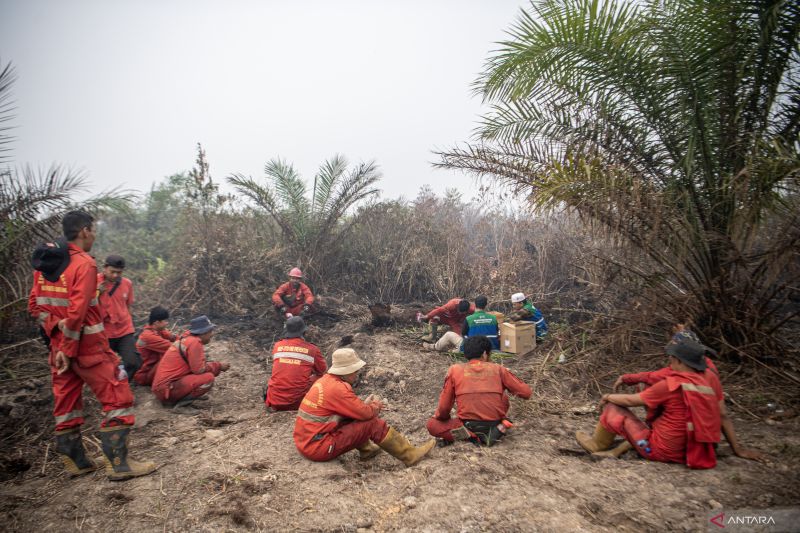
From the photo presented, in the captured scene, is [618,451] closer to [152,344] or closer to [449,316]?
[449,316]

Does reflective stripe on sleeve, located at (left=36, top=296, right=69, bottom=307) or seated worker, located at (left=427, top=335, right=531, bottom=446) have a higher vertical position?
reflective stripe on sleeve, located at (left=36, top=296, right=69, bottom=307)

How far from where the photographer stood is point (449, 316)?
7930 millimetres

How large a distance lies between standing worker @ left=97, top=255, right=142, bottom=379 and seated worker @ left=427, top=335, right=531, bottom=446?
169 inches

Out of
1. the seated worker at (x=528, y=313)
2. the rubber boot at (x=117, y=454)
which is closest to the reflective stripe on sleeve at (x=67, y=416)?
the rubber boot at (x=117, y=454)

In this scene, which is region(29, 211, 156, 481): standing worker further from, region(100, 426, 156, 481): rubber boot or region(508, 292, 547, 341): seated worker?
region(508, 292, 547, 341): seated worker

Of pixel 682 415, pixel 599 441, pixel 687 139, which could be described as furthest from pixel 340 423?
pixel 687 139

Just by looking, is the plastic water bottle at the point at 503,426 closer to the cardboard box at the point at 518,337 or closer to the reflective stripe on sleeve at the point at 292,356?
the reflective stripe on sleeve at the point at 292,356

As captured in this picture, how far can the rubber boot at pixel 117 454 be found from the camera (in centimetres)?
330

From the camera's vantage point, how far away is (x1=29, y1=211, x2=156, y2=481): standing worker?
3.17 metres

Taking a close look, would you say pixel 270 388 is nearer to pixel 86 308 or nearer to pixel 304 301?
pixel 86 308

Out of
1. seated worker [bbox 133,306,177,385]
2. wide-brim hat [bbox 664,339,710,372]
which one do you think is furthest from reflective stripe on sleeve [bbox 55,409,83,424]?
wide-brim hat [bbox 664,339,710,372]

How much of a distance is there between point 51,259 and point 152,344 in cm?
266

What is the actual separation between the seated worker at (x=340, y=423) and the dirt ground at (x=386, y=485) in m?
0.17

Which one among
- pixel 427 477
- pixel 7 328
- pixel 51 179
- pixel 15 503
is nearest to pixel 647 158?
pixel 427 477
